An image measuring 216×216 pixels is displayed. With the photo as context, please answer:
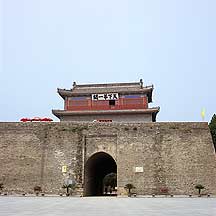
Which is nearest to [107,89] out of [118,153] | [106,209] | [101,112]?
[101,112]

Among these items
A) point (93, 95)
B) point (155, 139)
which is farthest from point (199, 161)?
point (93, 95)

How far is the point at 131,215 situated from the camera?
29.1ft

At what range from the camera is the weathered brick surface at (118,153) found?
22641 mm

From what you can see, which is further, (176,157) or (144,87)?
(144,87)

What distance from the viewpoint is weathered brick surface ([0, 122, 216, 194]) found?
22.6 metres

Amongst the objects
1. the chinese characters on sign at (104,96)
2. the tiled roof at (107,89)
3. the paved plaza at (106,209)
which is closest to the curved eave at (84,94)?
the tiled roof at (107,89)

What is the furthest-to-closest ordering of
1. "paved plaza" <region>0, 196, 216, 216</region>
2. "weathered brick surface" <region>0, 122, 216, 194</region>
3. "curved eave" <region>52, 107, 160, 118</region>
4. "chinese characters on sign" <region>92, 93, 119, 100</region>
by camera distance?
"chinese characters on sign" <region>92, 93, 119, 100</region> → "curved eave" <region>52, 107, 160, 118</region> → "weathered brick surface" <region>0, 122, 216, 194</region> → "paved plaza" <region>0, 196, 216, 216</region>

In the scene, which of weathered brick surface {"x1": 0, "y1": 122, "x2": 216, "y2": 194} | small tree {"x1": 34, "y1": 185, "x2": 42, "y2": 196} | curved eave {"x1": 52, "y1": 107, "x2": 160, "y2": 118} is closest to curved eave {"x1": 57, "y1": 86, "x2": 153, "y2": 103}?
curved eave {"x1": 52, "y1": 107, "x2": 160, "y2": 118}

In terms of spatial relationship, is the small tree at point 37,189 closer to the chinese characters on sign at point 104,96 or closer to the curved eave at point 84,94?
the curved eave at point 84,94

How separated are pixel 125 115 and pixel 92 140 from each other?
8.59 meters

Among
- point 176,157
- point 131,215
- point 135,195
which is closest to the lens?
point 131,215

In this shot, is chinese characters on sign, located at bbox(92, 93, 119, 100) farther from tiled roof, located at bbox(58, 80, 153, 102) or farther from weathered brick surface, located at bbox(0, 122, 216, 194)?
weathered brick surface, located at bbox(0, 122, 216, 194)

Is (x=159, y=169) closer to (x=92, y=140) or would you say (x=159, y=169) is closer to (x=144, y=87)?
(x=92, y=140)


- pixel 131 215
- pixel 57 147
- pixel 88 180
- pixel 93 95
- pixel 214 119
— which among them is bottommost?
pixel 131 215
